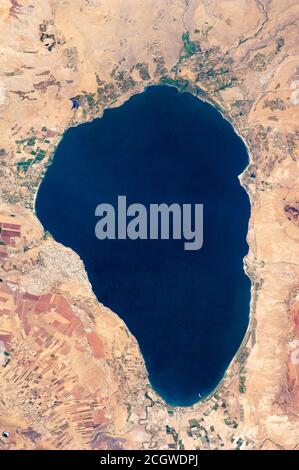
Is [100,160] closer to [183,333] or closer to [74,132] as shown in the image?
[74,132]

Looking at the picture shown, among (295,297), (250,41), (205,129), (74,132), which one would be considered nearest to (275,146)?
(205,129)

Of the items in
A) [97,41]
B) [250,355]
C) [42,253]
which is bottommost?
[250,355]

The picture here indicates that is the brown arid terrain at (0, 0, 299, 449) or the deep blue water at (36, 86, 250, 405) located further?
the deep blue water at (36, 86, 250, 405)

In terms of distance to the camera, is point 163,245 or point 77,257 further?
point 163,245

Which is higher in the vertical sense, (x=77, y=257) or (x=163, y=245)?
(x=163, y=245)

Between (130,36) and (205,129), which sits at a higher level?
(130,36)
